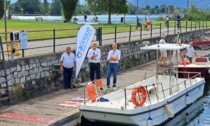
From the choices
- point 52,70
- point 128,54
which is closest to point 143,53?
point 128,54

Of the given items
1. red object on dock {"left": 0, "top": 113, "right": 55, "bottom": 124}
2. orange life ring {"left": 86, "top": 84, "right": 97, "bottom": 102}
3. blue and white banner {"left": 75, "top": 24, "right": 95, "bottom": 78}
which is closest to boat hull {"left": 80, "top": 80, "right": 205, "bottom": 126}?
orange life ring {"left": 86, "top": 84, "right": 97, "bottom": 102}

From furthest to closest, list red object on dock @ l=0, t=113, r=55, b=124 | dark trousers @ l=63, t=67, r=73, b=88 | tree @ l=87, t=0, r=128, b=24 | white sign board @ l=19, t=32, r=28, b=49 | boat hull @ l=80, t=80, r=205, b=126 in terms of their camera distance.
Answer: tree @ l=87, t=0, r=128, b=24, dark trousers @ l=63, t=67, r=73, b=88, white sign board @ l=19, t=32, r=28, b=49, boat hull @ l=80, t=80, r=205, b=126, red object on dock @ l=0, t=113, r=55, b=124

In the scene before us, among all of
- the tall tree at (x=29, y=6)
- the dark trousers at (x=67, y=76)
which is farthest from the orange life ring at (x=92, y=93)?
the tall tree at (x=29, y=6)

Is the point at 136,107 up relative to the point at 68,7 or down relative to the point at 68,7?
down

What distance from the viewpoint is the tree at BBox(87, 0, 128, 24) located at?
55969 mm

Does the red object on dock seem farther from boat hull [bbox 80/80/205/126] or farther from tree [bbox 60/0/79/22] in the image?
tree [bbox 60/0/79/22]

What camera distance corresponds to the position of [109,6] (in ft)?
185

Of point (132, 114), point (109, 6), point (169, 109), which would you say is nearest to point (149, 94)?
point (169, 109)

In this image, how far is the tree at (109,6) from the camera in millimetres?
55969

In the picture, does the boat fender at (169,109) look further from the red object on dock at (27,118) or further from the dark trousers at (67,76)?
the dark trousers at (67,76)

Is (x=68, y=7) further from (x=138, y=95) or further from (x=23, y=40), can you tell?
(x=138, y=95)

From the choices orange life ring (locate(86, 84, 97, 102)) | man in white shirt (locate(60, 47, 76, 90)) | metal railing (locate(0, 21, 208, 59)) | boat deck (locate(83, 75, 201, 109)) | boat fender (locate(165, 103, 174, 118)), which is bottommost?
boat fender (locate(165, 103, 174, 118))

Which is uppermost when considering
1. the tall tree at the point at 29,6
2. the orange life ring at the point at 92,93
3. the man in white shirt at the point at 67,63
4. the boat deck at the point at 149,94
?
the tall tree at the point at 29,6

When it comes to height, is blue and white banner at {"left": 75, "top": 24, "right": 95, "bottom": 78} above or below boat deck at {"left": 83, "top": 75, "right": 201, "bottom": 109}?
above
